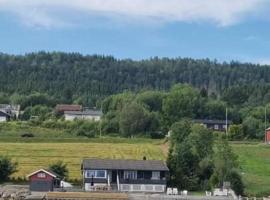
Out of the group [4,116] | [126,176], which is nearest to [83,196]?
[126,176]

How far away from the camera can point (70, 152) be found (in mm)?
69125

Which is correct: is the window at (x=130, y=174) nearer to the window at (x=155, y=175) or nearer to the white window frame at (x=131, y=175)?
the white window frame at (x=131, y=175)

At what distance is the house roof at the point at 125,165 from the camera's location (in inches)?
2025

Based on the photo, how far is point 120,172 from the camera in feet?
170

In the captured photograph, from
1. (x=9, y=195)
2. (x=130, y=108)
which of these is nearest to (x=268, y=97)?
(x=130, y=108)

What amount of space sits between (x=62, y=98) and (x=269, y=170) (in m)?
106

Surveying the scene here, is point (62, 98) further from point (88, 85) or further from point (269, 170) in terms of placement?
point (269, 170)

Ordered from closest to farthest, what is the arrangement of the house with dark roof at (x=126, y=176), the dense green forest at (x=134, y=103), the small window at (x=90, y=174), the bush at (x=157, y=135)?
the house with dark roof at (x=126, y=176) → the small window at (x=90, y=174) → the bush at (x=157, y=135) → the dense green forest at (x=134, y=103)

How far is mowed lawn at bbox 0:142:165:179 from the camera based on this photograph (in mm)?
58763

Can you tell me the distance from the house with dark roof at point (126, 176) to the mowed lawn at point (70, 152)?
282cm

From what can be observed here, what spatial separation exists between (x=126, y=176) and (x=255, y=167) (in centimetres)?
1377

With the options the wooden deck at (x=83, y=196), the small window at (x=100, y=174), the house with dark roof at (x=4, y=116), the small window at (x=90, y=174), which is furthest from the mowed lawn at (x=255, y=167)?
the house with dark roof at (x=4, y=116)

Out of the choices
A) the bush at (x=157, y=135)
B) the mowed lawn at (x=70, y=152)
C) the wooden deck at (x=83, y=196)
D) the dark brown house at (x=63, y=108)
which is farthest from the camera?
the dark brown house at (x=63, y=108)

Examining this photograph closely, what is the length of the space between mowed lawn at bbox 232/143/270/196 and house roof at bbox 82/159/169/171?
20.9ft
